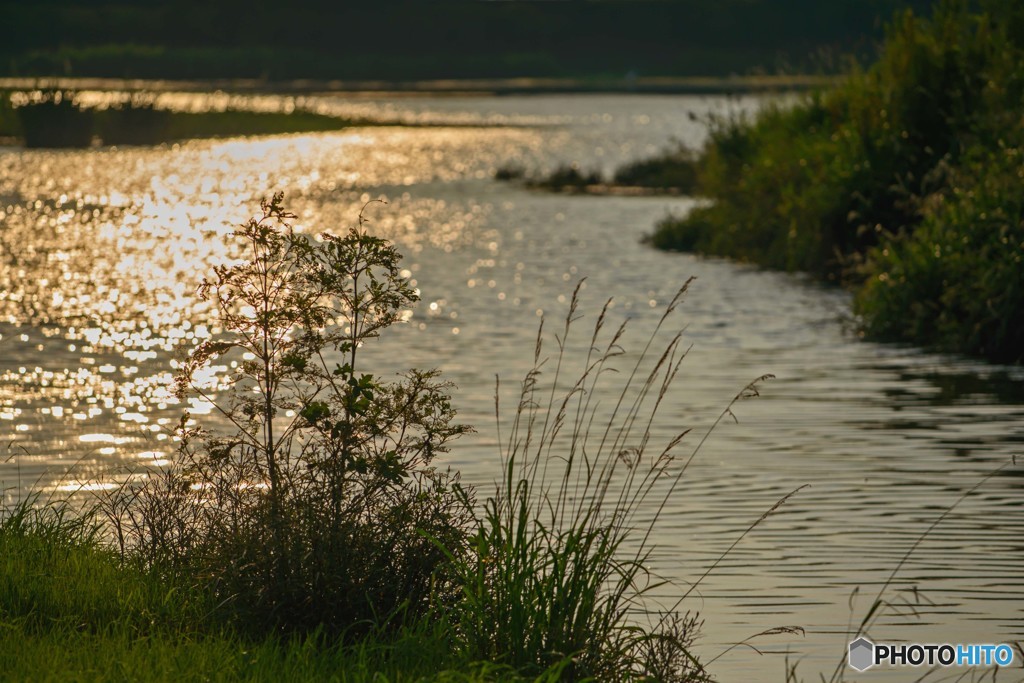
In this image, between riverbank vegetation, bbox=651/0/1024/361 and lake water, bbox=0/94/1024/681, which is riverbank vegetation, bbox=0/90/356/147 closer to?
lake water, bbox=0/94/1024/681

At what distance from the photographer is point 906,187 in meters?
22.8

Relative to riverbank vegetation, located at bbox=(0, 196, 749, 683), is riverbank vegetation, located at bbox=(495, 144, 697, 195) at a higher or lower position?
higher

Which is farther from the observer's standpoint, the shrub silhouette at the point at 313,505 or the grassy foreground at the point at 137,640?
the shrub silhouette at the point at 313,505

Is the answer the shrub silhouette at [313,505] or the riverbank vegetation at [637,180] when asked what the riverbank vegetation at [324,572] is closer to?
the shrub silhouette at [313,505]

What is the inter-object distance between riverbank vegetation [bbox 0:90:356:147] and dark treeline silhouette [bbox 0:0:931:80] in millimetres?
48655

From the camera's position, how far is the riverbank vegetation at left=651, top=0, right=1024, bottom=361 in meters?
18.6

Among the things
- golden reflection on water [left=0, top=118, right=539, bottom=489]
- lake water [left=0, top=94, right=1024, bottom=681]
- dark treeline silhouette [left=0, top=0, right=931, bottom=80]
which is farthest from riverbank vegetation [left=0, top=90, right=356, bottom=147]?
dark treeline silhouette [left=0, top=0, right=931, bottom=80]

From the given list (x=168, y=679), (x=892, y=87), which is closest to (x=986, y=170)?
(x=892, y=87)

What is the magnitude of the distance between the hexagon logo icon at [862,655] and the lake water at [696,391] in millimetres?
83

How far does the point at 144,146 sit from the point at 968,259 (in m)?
49.5

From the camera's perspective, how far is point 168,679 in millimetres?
7023

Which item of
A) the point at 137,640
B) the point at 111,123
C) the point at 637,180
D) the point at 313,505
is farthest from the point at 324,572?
the point at 111,123

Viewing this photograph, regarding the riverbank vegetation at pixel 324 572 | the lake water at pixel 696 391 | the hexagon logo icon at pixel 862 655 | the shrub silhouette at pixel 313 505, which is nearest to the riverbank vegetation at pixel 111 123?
the lake water at pixel 696 391

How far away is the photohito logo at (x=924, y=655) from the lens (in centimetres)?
822
